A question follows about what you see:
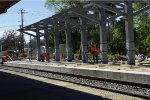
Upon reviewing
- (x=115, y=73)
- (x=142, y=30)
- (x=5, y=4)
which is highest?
(x=142, y=30)

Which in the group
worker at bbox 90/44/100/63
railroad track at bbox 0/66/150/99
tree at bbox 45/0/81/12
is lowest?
railroad track at bbox 0/66/150/99

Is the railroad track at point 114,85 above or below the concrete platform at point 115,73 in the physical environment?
below

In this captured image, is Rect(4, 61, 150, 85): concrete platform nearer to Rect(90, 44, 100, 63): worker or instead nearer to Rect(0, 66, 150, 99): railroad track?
Rect(0, 66, 150, 99): railroad track

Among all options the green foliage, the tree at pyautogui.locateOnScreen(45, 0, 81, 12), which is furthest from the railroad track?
the tree at pyautogui.locateOnScreen(45, 0, 81, 12)

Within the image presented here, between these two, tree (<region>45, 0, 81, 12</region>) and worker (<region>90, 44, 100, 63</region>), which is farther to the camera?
tree (<region>45, 0, 81, 12</region>)

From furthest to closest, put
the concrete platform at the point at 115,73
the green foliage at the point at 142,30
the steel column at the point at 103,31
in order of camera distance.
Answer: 1. the green foliage at the point at 142,30
2. the steel column at the point at 103,31
3. the concrete platform at the point at 115,73

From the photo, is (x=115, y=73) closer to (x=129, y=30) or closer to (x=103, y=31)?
(x=129, y=30)

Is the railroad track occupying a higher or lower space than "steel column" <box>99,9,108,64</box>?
lower

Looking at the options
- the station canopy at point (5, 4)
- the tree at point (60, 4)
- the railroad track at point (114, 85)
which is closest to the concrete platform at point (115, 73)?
the railroad track at point (114, 85)

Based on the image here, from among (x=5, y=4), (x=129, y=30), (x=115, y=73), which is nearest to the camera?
(x=115, y=73)

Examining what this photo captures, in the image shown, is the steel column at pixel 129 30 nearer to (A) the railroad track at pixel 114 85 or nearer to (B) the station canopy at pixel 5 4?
(A) the railroad track at pixel 114 85

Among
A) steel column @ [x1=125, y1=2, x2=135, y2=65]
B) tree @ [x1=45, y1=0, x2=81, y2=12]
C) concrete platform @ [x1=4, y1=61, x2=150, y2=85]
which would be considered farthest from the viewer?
tree @ [x1=45, y1=0, x2=81, y2=12]

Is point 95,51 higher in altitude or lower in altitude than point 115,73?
higher

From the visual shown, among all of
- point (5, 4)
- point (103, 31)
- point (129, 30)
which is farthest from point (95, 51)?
point (5, 4)
